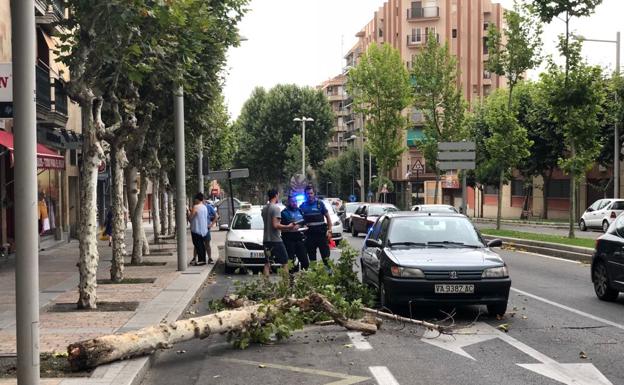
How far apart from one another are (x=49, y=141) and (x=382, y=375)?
18539mm

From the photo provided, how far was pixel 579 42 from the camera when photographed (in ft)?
74.3

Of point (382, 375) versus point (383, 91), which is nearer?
point (382, 375)

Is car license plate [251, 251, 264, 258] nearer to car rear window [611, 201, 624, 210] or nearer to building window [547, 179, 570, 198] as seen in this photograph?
car rear window [611, 201, 624, 210]

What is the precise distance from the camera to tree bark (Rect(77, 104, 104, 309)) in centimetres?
1023

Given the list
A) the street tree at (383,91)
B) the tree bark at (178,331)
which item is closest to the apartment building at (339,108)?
the street tree at (383,91)

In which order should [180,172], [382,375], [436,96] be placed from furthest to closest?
[436,96]
[180,172]
[382,375]

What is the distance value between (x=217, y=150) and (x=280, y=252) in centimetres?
2688

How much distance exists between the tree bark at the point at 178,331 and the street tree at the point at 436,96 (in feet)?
117

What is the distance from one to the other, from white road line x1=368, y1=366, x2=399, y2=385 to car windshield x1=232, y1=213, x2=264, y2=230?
10805 millimetres

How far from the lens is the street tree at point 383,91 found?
5228 centimetres

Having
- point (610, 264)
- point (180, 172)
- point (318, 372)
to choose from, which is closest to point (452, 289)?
point (318, 372)

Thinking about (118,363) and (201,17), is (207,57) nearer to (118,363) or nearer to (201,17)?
(201,17)

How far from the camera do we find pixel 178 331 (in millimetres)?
7289

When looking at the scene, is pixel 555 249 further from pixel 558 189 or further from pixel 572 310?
pixel 558 189
